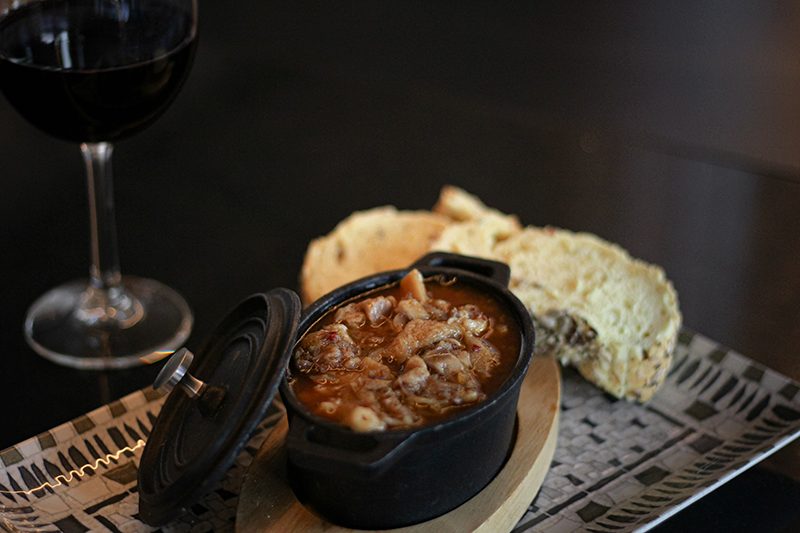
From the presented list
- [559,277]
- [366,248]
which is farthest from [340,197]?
[559,277]

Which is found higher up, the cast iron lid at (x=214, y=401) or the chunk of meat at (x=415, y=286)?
the chunk of meat at (x=415, y=286)

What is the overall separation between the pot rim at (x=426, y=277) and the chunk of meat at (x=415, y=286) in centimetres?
4

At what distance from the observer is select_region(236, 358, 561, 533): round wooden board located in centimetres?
153

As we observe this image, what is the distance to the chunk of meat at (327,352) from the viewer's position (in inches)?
59.9

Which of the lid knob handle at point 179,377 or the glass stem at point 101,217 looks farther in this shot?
the glass stem at point 101,217

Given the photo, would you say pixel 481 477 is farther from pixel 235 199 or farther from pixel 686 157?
pixel 686 157

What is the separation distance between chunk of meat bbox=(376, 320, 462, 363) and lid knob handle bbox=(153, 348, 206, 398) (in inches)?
10.5

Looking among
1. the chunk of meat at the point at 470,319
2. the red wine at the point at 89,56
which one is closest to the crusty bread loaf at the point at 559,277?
the chunk of meat at the point at 470,319

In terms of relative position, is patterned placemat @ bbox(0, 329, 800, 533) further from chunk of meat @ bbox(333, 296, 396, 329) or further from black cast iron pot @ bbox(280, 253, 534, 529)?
chunk of meat @ bbox(333, 296, 396, 329)

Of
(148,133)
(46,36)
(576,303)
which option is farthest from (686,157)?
(46,36)

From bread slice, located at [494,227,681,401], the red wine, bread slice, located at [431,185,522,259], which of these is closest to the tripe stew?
bread slice, located at [494,227,681,401]

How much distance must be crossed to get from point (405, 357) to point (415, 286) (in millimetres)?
202

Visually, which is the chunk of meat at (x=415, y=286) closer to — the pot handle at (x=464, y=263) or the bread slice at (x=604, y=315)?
the pot handle at (x=464, y=263)

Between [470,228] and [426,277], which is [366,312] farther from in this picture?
[470,228]
